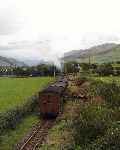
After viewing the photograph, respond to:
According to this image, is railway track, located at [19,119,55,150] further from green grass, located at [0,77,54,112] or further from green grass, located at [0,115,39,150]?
green grass, located at [0,77,54,112]

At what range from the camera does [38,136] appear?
103ft

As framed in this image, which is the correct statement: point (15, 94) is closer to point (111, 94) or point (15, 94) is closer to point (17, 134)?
point (111, 94)

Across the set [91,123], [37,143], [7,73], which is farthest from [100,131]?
[7,73]

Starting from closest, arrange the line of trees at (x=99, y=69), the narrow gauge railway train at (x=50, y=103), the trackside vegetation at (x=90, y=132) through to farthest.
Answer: the trackside vegetation at (x=90, y=132) < the narrow gauge railway train at (x=50, y=103) < the line of trees at (x=99, y=69)

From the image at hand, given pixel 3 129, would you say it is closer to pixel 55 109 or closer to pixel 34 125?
pixel 34 125

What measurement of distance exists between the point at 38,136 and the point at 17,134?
201 centimetres

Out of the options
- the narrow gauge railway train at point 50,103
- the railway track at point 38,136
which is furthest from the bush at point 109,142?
the narrow gauge railway train at point 50,103

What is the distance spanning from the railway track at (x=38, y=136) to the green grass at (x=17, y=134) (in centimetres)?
93

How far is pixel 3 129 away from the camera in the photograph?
30469 mm

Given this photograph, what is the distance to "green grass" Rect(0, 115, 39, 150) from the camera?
28.1 metres

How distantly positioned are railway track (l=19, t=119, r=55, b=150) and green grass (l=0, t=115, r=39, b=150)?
3.06 ft

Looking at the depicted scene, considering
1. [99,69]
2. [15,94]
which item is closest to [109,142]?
[15,94]

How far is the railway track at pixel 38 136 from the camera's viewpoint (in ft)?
90.8

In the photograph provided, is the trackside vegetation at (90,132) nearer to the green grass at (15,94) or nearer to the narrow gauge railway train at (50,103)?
the narrow gauge railway train at (50,103)
